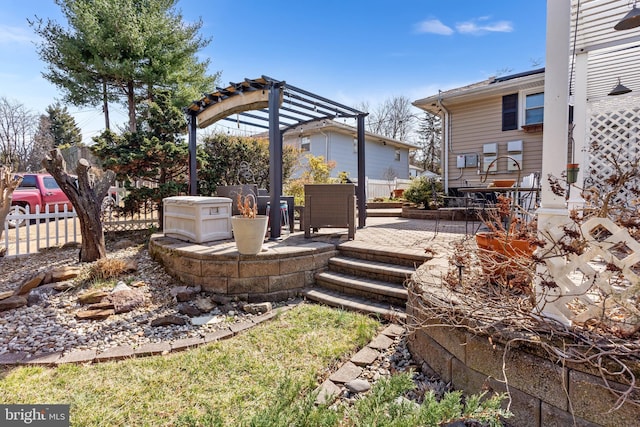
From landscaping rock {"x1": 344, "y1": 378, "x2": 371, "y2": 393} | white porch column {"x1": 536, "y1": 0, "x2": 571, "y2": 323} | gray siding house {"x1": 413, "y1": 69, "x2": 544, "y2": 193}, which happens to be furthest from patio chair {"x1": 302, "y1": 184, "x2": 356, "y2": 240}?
gray siding house {"x1": 413, "y1": 69, "x2": 544, "y2": 193}

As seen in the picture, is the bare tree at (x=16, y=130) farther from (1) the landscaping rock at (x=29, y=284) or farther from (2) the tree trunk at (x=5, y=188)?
(1) the landscaping rock at (x=29, y=284)

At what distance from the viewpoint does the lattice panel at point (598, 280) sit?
1493mm

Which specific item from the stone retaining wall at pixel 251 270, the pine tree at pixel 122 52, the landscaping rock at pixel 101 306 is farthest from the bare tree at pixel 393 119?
the landscaping rock at pixel 101 306

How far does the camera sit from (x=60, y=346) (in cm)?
263

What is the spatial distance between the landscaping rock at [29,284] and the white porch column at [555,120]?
504cm

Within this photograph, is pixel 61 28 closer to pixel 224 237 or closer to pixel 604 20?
pixel 224 237

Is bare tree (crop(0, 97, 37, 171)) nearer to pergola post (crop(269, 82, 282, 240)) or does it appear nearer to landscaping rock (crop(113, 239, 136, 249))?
landscaping rock (crop(113, 239, 136, 249))

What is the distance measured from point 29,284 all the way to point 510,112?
11008 mm

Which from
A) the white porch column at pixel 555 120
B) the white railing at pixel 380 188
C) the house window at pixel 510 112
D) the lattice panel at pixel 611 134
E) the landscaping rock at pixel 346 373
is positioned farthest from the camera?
the white railing at pixel 380 188

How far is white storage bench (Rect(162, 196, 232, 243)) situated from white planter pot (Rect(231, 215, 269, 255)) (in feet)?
2.91

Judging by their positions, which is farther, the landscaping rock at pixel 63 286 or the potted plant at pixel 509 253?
the landscaping rock at pixel 63 286

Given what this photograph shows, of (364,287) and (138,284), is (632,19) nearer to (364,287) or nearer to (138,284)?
(364,287)

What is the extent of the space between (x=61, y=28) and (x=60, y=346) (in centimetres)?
1252

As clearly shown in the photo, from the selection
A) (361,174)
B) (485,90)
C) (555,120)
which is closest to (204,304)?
(555,120)
